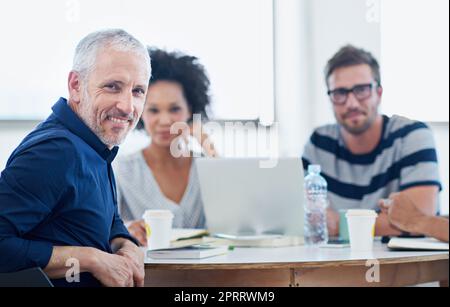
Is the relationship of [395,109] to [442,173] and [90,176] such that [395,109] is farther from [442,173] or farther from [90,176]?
[90,176]

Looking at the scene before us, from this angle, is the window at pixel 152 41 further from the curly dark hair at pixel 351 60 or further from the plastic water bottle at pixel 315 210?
A: the plastic water bottle at pixel 315 210

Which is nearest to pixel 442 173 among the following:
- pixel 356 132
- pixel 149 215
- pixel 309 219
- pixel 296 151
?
pixel 296 151

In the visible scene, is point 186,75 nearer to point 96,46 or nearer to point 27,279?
point 96,46

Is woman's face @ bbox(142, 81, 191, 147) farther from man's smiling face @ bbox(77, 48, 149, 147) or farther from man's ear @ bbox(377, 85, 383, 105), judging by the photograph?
man's smiling face @ bbox(77, 48, 149, 147)

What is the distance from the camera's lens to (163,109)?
2342 mm

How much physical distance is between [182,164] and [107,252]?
1.08 meters

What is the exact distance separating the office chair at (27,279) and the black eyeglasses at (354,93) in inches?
54.6

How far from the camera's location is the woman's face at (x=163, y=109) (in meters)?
2.33

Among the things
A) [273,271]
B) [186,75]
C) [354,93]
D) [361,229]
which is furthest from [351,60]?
[273,271]

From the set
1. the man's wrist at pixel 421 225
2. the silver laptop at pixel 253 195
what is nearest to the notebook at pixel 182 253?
the silver laptop at pixel 253 195

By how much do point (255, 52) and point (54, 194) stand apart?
189cm

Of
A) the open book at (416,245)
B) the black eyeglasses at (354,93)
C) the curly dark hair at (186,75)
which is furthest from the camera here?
the curly dark hair at (186,75)

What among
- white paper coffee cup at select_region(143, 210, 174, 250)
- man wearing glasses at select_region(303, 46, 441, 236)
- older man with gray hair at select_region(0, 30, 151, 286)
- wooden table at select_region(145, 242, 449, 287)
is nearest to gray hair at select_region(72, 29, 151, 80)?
older man with gray hair at select_region(0, 30, 151, 286)
